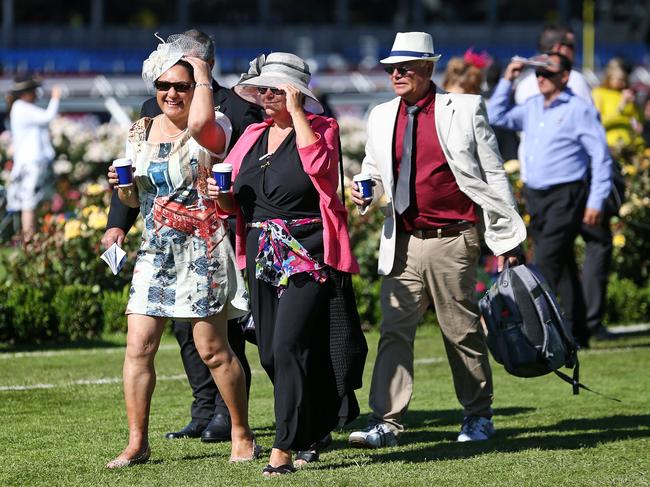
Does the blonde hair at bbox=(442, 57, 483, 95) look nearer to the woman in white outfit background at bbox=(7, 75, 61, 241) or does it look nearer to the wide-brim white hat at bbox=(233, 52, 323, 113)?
the wide-brim white hat at bbox=(233, 52, 323, 113)

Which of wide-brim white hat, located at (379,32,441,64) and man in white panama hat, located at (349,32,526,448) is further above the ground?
wide-brim white hat, located at (379,32,441,64)

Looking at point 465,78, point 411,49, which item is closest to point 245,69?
point 465,78

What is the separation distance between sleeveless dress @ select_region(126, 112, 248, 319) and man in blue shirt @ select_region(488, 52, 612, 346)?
147 inches

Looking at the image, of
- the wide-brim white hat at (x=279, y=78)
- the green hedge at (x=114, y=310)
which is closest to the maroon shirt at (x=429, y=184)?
the wide-brim white hat at (x=279, y=78)

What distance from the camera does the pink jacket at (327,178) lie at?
578 cm

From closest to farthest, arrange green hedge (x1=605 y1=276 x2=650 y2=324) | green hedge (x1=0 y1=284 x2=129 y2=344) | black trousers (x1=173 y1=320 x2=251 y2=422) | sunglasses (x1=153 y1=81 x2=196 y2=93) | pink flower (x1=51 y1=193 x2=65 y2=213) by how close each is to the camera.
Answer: sunglasses (x1=153 y1=81 x2=196 y2=93)
black trousers (x1=173 y1=320 x2=251 y2=422)
green hedge (x1=0 y1=284 x2=129 y2=344)
green hedge (x1=605 y1=276 x2=650 y2=324)
pink flower (x1=51 y1=193 x2=65 y2=213)

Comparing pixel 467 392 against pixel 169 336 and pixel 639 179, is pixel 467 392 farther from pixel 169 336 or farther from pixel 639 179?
pixel 639 179

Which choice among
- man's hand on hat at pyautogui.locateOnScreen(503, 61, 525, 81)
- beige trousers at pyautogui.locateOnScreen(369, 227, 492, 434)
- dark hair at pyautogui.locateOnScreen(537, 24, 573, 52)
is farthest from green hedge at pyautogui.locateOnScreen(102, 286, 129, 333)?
beige trousers at pyautogui.locateOnScreen(369, 227, 492, 434)

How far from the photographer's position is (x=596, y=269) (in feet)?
34.4

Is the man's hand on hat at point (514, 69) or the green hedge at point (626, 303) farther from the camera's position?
the green hedge at point (626, 303)

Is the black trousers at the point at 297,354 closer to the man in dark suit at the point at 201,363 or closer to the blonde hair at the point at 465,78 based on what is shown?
the man in dark suit at the point at 201,363

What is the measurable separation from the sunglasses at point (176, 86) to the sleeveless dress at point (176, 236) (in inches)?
7.4

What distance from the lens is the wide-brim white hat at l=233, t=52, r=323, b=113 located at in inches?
233

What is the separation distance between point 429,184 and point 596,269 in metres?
4.13
